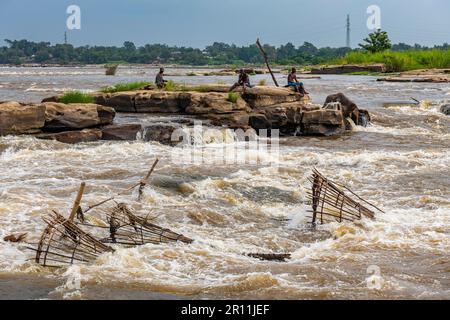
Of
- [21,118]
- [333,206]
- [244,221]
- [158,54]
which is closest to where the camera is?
[333,206]

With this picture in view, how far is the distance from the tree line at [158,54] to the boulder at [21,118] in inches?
4347

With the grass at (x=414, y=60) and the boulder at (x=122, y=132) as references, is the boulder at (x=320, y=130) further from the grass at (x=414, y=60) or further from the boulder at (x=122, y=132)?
the grass at (x=414, y=60)

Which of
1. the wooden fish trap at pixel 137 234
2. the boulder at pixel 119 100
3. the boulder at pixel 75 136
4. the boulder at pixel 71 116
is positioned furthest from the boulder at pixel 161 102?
the wooden fish trap at pixel 137 234

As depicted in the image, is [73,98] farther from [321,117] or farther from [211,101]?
[321,117]

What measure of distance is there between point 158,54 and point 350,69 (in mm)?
88133

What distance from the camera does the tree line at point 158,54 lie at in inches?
5182

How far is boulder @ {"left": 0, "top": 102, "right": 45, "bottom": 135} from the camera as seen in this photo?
15759 millimetres

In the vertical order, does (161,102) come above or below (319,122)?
above

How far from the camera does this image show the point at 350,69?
58.0 m

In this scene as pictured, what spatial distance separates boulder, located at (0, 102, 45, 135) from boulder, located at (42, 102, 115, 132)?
24 centimetres

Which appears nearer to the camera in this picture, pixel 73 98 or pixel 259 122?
pixel 259 122

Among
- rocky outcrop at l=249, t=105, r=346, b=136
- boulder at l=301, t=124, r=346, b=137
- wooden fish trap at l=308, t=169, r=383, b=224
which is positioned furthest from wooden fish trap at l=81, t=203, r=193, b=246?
boulder at l=301, t=124, r=346, b=137

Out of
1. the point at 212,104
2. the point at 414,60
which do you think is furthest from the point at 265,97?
the point at 414,60
